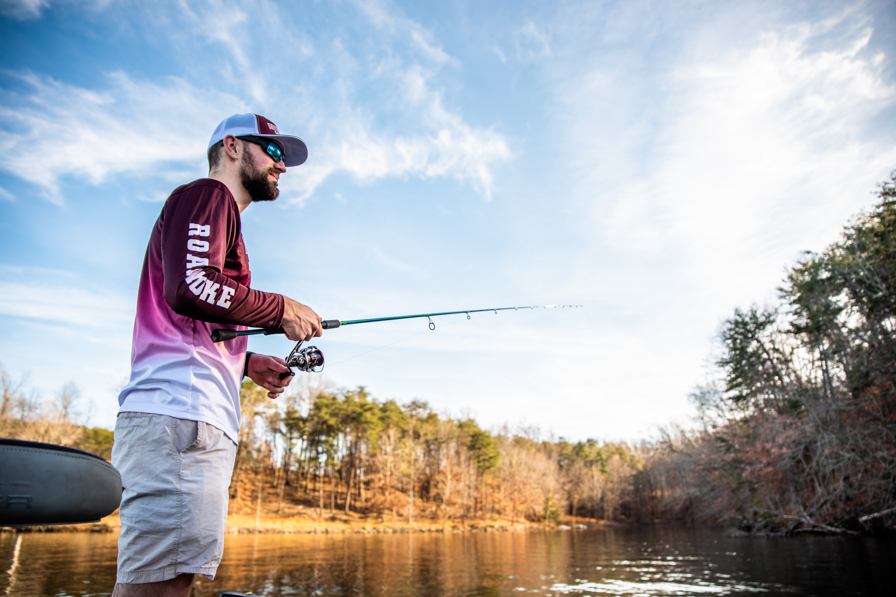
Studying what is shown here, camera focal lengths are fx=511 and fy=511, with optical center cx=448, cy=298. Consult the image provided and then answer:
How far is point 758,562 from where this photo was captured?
50.5ft

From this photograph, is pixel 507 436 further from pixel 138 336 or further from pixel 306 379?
pixel 138 336

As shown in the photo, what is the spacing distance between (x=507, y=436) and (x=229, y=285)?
8111 cm

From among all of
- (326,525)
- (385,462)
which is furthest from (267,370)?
(385,462)

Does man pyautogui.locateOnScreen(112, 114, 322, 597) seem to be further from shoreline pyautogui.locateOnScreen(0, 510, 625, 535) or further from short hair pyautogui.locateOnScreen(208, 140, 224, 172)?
shoreline pyautogui.locateOnScreen(0, 510, 625, 535)

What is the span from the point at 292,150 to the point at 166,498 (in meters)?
1.50

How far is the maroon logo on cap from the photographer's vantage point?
2.12 m

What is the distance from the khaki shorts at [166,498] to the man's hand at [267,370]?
0.74 metres

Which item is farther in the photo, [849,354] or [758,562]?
[849,354]

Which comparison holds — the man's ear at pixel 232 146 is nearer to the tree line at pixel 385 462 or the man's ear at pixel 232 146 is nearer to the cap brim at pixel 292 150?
the cap brim at pixel 292 150

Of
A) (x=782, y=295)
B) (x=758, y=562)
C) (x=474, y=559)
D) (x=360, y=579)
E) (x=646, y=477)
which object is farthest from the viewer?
(x=646, y=477)

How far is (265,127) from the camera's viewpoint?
2.14 meters

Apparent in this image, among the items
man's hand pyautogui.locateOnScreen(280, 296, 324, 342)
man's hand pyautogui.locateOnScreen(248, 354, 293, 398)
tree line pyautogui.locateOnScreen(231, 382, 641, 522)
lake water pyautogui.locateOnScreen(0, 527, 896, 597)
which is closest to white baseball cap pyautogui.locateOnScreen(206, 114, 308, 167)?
man's hand pyautogui.locateOnScreen(280, 296, 324, 342)

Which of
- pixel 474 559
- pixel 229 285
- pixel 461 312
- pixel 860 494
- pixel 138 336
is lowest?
pixel 474 559

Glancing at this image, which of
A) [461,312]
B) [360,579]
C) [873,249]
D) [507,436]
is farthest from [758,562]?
[507,436]
